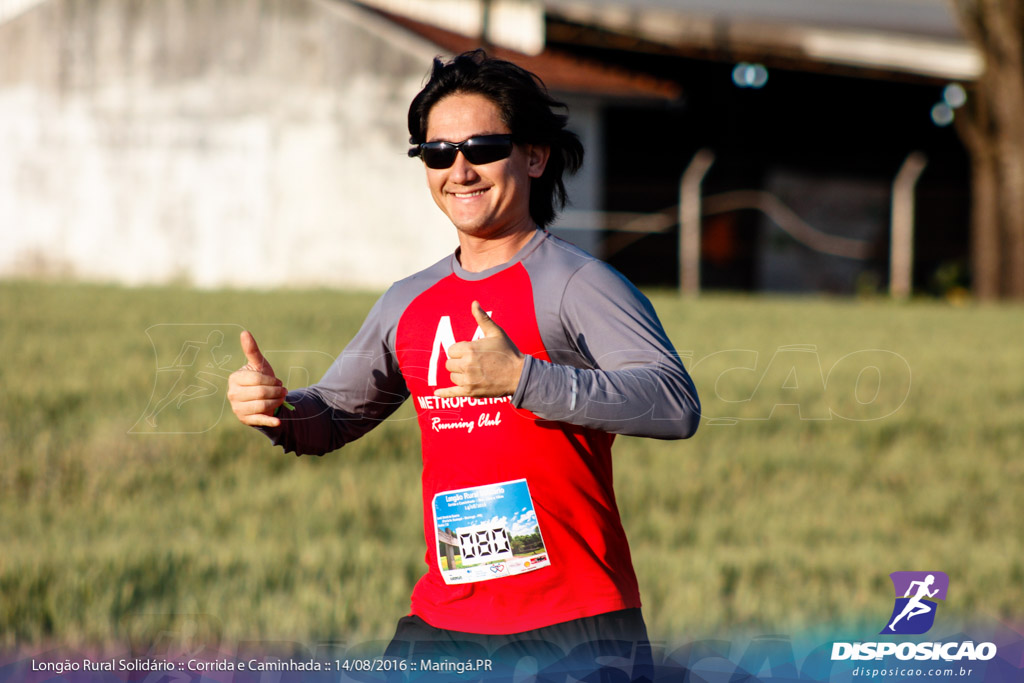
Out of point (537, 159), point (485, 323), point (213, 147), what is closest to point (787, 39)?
point (213, 147)

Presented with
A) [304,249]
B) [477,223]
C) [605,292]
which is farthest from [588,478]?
[304,249]

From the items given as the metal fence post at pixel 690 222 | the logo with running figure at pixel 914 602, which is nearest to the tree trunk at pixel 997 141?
the metal fence post at pixel 690 222

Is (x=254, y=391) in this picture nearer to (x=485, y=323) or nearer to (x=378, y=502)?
(x=485, y=323)

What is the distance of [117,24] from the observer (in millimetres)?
20016

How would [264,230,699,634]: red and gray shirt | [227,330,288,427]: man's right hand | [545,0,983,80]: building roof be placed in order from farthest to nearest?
[545,0,983,80]: building roof
[227,330,288,427]: man's right hand
[264,230,699,634]: red and gray shirt

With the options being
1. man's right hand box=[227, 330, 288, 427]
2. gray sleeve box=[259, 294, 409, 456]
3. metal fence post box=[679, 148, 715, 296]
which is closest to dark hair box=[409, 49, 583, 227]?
gray sleeve box=[259, 294, 409, 456]

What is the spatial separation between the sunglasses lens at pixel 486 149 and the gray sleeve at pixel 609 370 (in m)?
0.22

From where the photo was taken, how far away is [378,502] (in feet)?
21.0

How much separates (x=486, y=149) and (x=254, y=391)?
1.70ft

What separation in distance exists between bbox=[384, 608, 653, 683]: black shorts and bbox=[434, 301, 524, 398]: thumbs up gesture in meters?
0.43

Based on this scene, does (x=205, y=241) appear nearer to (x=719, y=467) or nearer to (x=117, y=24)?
(x=117, y=24)

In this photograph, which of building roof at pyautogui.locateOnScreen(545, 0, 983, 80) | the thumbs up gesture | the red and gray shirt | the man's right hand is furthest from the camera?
building roof at pyautogui.locateOnScreen(545, 0, 983, 80)

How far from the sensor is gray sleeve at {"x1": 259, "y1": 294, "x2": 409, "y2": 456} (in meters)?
2.02

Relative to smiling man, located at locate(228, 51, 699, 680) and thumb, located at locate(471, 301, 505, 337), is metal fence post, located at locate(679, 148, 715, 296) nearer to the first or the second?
smiling man, located at locate(228, 51, 699, 680)
